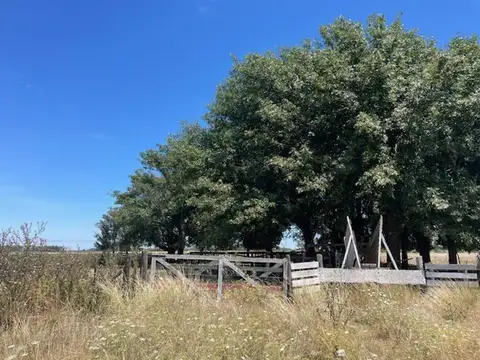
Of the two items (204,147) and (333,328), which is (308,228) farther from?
(333,328)

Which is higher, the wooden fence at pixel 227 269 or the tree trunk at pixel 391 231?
the tree trunk at pixel 391 231

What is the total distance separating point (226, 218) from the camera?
66.3 feet

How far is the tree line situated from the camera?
53.7 feet

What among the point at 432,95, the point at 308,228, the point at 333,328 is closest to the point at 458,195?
the point at 432,95

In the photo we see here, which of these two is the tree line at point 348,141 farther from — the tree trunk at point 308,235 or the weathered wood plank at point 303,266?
the weathered wood plank at point 303,266

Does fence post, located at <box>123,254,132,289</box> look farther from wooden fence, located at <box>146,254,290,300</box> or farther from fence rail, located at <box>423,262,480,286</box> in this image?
fence rail, located at <box>423,262,480,286</box>

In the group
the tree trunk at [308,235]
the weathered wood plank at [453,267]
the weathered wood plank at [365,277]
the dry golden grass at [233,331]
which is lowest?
the dry golden grass at [233,331]

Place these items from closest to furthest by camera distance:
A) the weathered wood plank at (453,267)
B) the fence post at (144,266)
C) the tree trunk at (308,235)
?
the fence post at (144,266)
the weathered wood plank at (453,267)
the tree trunk at (308,235)

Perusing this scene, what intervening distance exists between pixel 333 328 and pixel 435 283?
20.3 feet

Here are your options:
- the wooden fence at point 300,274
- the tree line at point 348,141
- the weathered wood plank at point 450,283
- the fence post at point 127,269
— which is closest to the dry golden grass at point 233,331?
the fence post at point 127,269

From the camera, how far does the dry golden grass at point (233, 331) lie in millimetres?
5215

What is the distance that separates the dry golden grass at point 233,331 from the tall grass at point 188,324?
0.01 meters

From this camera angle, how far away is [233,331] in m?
6.06

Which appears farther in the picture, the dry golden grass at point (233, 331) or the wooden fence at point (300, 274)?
the wooden fence at point (300, 274)
